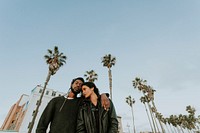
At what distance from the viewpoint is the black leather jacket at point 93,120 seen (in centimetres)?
214

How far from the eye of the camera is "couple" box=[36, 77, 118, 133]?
2193mm

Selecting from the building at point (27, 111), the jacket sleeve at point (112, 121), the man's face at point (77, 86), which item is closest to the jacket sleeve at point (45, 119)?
the man's face at point (77, 86)

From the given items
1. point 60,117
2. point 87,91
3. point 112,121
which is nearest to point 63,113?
point 60,117

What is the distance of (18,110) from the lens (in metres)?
41.6

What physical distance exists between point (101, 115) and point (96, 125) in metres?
0.19

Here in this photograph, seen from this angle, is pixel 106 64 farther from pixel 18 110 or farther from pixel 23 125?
pixel 18 110

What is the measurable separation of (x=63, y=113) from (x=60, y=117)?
90 millimetres

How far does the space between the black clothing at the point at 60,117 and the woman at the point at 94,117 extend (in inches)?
7.8

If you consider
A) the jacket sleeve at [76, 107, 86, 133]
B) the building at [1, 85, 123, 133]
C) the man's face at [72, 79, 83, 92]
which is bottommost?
the jacket sleeve at [76, 107, 86, 133]

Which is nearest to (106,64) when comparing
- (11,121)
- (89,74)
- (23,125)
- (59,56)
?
(89,74)

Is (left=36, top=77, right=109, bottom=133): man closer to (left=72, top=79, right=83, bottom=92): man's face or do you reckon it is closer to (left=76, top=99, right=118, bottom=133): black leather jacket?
(left=72, top=79, right=83, bottom=92): man's face

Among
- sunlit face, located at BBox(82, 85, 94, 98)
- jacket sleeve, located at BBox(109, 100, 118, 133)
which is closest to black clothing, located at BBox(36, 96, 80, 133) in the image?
sunlit face, located at BBox(82, 85, 94, 98)

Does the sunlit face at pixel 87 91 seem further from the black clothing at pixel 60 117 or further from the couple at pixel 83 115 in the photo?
the black clothing at pixel 60 117

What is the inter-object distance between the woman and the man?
0.52 feet
